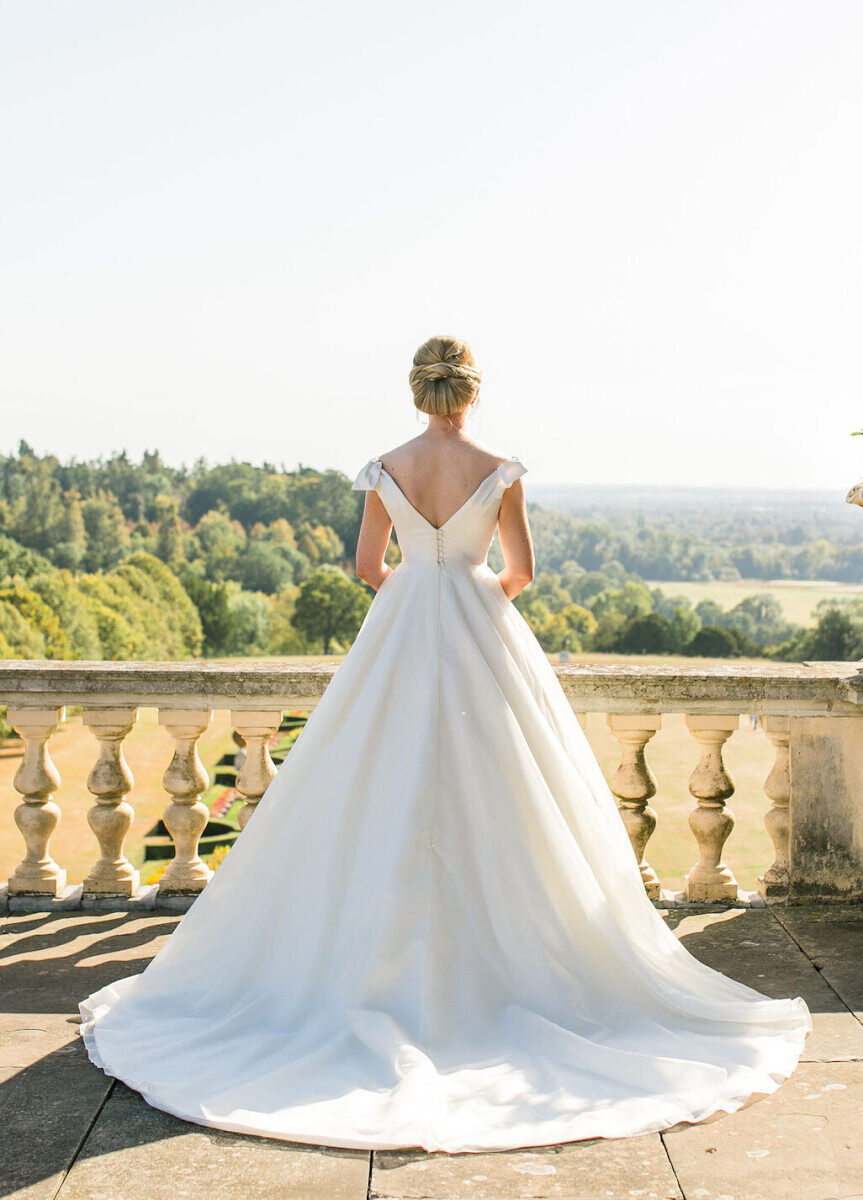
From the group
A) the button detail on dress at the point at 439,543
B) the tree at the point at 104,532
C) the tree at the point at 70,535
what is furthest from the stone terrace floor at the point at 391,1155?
the tree at the point at 104,532

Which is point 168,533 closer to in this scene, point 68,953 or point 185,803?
point 185,803

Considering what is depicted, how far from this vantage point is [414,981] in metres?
3.23

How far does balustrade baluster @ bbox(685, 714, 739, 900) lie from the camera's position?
4.43 meters

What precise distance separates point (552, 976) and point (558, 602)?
101003mm

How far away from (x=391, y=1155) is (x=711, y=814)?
2184 millimetres

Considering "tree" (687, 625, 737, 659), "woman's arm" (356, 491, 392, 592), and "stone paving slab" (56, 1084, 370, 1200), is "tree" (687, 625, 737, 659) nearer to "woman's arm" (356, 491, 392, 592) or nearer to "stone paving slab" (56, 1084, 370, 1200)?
"woman's arm" (356, 491, 392, 592)

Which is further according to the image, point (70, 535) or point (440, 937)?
point (70, 535)

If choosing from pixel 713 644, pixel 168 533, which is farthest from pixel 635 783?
pixel 168 533

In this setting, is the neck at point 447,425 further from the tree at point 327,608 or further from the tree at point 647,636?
the tree at point 647,636

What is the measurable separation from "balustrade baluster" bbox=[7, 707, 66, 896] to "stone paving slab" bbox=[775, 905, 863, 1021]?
266 centimetres

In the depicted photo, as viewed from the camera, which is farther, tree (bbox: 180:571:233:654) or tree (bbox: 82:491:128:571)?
tree (bbox: 82:491:128:571)

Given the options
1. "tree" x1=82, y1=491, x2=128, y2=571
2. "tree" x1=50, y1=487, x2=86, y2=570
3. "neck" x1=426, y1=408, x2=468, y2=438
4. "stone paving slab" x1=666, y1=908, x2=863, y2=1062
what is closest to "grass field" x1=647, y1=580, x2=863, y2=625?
"tree" x1=82, y1=491, x2=128, y2=571

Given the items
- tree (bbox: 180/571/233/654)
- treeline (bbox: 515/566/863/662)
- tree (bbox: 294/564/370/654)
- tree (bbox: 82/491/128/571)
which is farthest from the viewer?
tree (bbox: 82/491/128/571)

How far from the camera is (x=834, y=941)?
4043 millimetres
